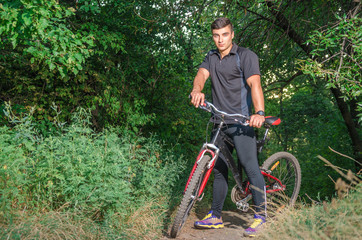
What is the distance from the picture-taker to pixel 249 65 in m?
4.39

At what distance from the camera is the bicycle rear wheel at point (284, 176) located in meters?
5.31

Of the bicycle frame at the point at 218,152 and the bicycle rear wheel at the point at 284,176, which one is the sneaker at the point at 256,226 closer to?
the bicycle frame at the point at 218,152

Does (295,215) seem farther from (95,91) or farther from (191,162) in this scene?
(191,162)

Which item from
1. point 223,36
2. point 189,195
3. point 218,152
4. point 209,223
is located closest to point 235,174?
point 218,152

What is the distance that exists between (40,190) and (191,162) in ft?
20.0

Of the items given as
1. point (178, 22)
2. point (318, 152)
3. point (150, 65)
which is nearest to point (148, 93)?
point (150, 65)

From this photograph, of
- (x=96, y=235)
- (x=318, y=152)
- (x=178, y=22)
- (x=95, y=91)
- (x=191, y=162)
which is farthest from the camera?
(x=318, y=152)

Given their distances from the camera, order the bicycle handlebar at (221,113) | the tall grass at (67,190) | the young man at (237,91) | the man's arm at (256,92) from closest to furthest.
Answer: the tall grass at (67,190)
the bicycle handlebar at (221,113)
the man's arm at (256,92)
the young man at (237,91)

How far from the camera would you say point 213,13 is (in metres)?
7.85

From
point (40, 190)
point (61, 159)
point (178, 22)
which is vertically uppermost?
point (178, 22)

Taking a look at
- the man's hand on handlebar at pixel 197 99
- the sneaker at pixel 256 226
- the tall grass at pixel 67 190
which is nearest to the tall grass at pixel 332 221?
the sneaker at pixel 256 226

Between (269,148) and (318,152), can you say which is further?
(269,148)

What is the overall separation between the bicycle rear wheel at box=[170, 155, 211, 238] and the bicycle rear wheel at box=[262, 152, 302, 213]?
128cm

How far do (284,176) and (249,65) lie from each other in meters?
1.94
